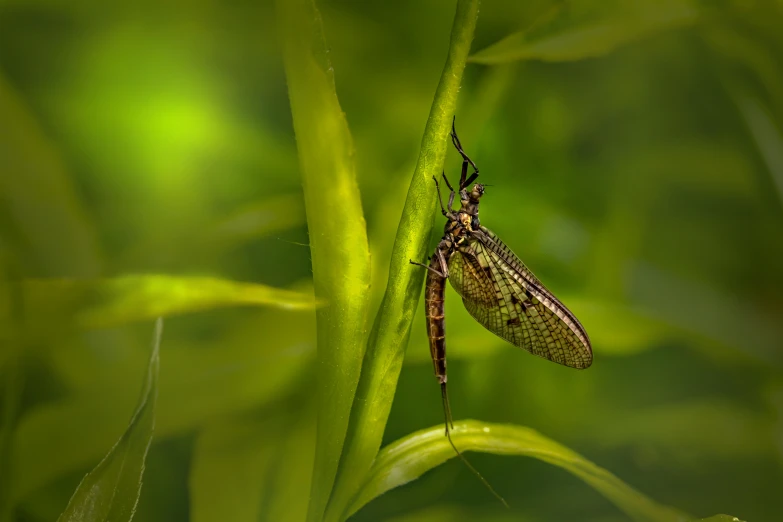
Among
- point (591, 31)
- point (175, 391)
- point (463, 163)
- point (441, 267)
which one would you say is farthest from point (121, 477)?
point (591, 31)

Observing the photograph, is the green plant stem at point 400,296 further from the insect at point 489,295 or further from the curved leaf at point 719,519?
the curved leaf at point 719,519

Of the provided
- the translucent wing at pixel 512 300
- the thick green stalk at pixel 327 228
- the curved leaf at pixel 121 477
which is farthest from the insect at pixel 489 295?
the curved leaf at pixel 121 477

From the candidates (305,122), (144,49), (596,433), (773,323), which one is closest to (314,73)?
(305,122)

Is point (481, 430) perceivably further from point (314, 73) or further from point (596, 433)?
point (314, 73)

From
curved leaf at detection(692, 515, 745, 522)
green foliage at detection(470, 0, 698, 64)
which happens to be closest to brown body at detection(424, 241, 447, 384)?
green foliage at detection(470, 0, 698, 64)

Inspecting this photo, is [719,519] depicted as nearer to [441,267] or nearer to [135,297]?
[441,267]

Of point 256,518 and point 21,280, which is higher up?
point 21,280

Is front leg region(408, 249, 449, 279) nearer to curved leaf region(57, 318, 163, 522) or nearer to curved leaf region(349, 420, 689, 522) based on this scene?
curved leaf region(349, 420, 689, 522)
